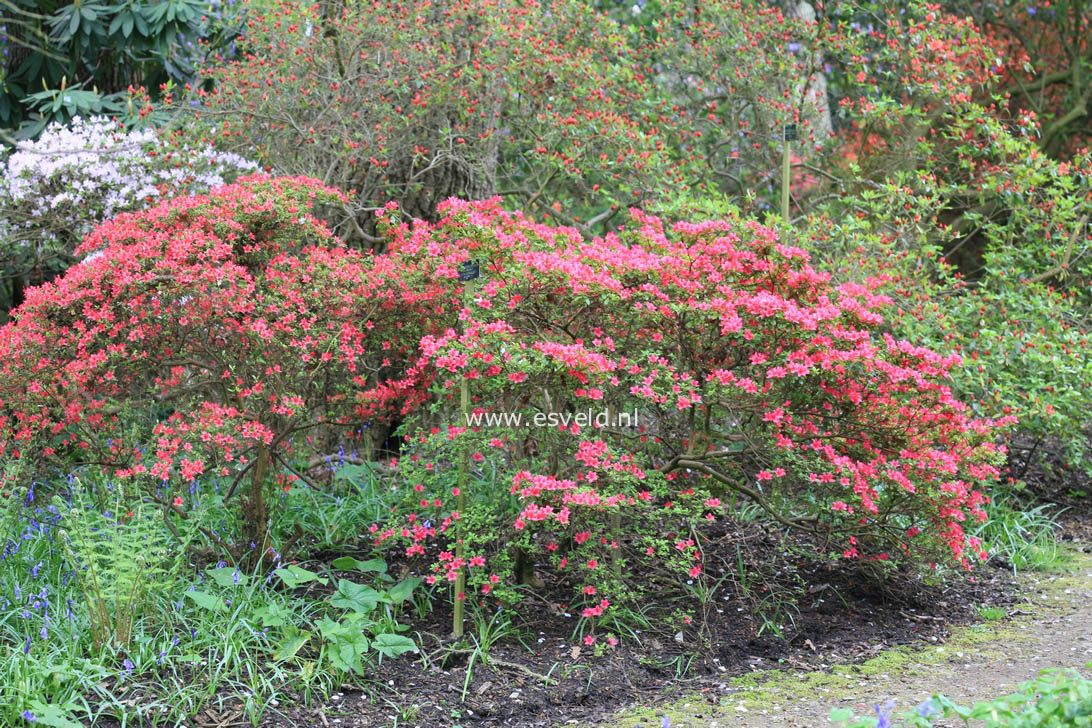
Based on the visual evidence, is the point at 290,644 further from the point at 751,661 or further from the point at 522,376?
the point at 751,661

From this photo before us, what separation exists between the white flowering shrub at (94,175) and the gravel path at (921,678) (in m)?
3.57

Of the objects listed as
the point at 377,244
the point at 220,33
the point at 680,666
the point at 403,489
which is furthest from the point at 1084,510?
the point at 220,33

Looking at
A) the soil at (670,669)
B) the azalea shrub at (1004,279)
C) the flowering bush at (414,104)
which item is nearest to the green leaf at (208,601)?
the soil at (670,669)

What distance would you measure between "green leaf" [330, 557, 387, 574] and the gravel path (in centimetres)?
125

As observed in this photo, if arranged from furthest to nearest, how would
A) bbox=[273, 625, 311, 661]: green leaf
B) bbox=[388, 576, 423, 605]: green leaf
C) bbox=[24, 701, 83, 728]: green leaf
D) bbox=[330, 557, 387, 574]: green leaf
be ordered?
1. bbox=[330, 557, 387, 574]: green leaf
2. bbox=[388, 576, 423, 605]: green leaf
3. bbox=[273, 625, 311, 661]: green leaf
4. bbox=[24, 701, 83, 728]: green leaf

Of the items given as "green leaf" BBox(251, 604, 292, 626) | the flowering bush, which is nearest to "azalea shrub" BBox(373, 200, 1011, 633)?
"green leaf" BBox(251, 604, 292, 626)

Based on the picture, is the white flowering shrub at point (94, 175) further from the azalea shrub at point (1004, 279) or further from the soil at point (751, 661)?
the azalea shrub at point (1004, 279)

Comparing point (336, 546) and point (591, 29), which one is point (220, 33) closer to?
point (591, 29)

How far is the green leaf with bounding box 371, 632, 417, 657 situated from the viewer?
3.42 meters

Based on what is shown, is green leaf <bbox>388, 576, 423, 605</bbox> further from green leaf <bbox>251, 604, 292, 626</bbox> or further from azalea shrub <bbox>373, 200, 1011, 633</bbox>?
green leaf <bbox>251, 604, 292, 626</bbox>

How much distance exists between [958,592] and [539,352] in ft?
7.84

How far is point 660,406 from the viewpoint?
379 centimetres

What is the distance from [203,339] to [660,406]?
179 centimetres

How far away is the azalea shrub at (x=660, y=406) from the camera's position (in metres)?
3.55
